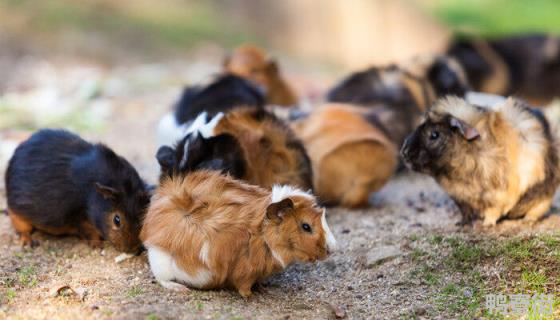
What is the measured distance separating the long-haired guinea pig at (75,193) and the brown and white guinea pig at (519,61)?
20.0 ft

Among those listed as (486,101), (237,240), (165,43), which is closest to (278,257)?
(237,240)

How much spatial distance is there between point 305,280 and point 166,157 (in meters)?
1.19

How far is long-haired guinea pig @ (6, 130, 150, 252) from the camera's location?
4.33 meters

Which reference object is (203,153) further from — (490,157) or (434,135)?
(490,157)

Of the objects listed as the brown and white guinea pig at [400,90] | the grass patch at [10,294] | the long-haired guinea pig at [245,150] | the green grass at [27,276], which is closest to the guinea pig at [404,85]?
the brown and white guinea pig at [400,90]

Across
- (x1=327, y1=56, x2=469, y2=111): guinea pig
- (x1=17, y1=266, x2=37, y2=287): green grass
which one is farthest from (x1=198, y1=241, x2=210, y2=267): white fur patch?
(x1=327, y1=56, x2=469, y2=111): guinea pig

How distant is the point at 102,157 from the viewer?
457 cm

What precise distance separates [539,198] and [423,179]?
1.72 meters

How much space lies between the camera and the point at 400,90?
681 centimetres

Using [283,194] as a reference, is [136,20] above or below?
above

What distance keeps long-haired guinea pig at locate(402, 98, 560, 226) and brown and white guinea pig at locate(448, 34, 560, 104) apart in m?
4.66

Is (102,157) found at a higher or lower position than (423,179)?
higher

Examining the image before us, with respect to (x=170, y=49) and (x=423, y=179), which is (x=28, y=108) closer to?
(x=423, y=179)

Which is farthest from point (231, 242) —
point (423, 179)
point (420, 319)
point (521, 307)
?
point (423, 179)
